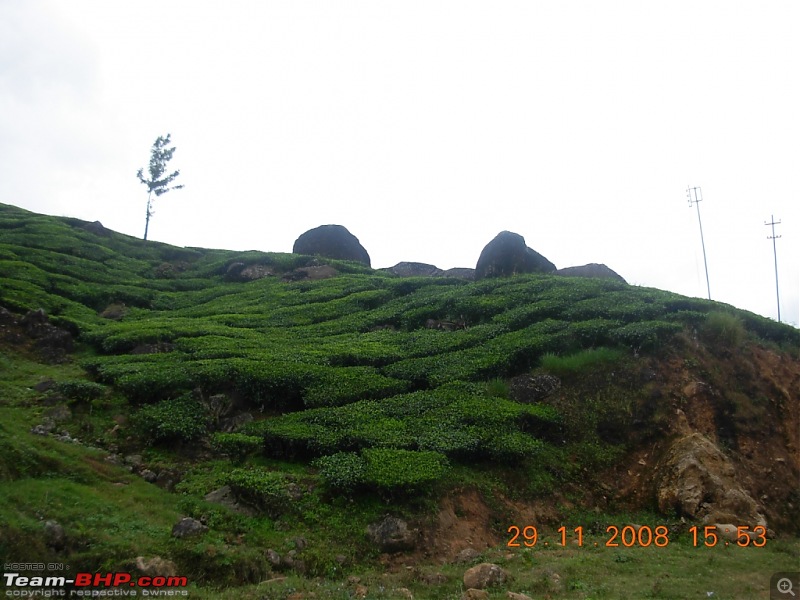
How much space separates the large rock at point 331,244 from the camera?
120ft

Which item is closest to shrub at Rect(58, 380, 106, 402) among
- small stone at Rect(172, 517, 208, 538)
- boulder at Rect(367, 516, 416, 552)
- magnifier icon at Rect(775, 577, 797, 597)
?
small stone at Rect(172, 517, 208, 538)

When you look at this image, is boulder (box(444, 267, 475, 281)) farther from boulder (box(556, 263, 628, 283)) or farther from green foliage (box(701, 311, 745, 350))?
green foliage (box(701, 311, 745, 350))

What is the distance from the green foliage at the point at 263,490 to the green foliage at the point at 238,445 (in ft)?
3.75

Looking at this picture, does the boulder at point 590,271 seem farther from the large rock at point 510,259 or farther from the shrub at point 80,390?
the shrub at point 80,390

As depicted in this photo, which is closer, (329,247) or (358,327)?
(358,327)

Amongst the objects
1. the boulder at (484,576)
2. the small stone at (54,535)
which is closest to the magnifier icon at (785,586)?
the boulder at (484,576)

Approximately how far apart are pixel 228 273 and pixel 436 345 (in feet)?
56.8

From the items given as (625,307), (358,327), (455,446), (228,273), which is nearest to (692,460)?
(455,446)

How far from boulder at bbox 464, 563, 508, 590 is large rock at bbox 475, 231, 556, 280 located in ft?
59.9

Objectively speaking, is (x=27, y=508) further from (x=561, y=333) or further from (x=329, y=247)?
(x=329, y=247)

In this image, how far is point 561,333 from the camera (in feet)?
53.8

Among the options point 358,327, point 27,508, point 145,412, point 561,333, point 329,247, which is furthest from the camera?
point 329,247

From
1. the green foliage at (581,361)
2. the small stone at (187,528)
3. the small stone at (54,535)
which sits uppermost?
the green foliage at (581,361)

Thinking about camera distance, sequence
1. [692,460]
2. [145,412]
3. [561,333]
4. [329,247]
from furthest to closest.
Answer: [329,247], [561,333], [145,412], [692,460]
